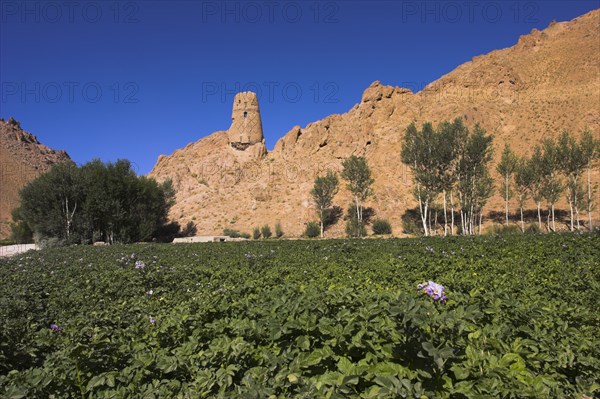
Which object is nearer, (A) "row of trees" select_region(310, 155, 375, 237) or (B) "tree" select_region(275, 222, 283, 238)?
Answer: (A) "row of trees" select_region(310, 155, 375, 237)

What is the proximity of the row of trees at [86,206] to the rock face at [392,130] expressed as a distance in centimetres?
1349

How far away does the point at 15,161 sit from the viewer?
93062 millimetres

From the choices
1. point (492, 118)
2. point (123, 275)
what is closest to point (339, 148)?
point (492, 118)

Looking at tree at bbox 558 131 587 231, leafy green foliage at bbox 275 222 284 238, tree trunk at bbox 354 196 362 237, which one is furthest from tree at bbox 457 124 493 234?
leafy green foliage at bbox 275 222 284 238

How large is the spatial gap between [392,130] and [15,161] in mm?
92488

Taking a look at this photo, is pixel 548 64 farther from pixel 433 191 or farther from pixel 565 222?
pixel 433 191

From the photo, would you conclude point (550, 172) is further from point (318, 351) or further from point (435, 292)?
point (318, 351)

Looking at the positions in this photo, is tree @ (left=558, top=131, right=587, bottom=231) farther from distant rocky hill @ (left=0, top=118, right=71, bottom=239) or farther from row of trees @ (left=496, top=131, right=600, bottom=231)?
distant rocky hill @ (left=0, top=118, right=71, bottom=239)

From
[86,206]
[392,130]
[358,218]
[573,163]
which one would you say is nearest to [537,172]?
[573,163]

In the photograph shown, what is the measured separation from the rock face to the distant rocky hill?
32368 millimetres

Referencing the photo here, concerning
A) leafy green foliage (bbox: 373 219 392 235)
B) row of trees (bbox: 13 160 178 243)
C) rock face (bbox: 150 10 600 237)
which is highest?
rock face (bbox: 150 10 600 237)

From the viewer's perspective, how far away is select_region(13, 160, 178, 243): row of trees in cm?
3862

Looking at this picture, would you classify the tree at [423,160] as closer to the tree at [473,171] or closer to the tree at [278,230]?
the tree at [473,171]

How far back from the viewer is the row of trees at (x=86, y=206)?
38625mm
